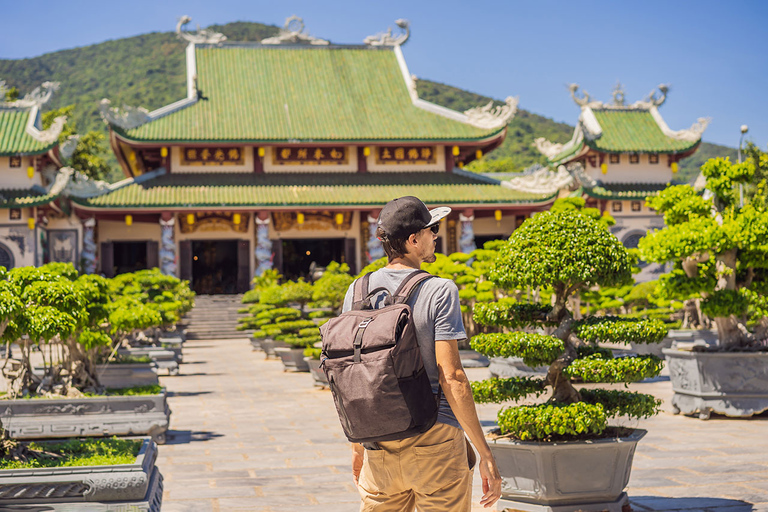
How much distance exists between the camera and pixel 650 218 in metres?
31.6

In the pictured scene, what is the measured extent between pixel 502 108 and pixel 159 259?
583 inches

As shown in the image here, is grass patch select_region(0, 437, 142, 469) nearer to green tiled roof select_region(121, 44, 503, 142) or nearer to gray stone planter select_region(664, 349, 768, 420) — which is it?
gray stone planter select_region(664, 349, 768, 420)

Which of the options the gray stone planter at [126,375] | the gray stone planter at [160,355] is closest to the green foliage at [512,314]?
the gray stone planter at [126,375]

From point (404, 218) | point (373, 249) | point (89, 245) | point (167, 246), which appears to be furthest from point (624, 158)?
point (404, 218)

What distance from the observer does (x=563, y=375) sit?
18.9 ft

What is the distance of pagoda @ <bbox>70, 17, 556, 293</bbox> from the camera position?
30672 millimetres

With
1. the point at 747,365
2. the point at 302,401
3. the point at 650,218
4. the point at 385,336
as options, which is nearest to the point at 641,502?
the point at 385,336

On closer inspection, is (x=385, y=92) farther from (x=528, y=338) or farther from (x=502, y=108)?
(x=528, y=338)

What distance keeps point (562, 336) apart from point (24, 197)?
25.8m

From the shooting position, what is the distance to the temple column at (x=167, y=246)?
30.4m

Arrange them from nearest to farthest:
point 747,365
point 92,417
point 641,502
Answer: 1. point 641,502
2. point 92,417
3. point 747,365

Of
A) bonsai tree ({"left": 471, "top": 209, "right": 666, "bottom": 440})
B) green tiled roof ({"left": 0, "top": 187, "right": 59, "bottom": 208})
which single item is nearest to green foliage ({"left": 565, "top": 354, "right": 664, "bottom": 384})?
bonsai tree ({"left": 471, "top": 209, "right": 666, "bottom": 440})

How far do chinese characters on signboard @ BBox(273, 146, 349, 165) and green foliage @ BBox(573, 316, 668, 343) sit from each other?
2756 centimetres

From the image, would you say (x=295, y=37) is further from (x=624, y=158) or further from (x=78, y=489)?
(x=78, y=489)
